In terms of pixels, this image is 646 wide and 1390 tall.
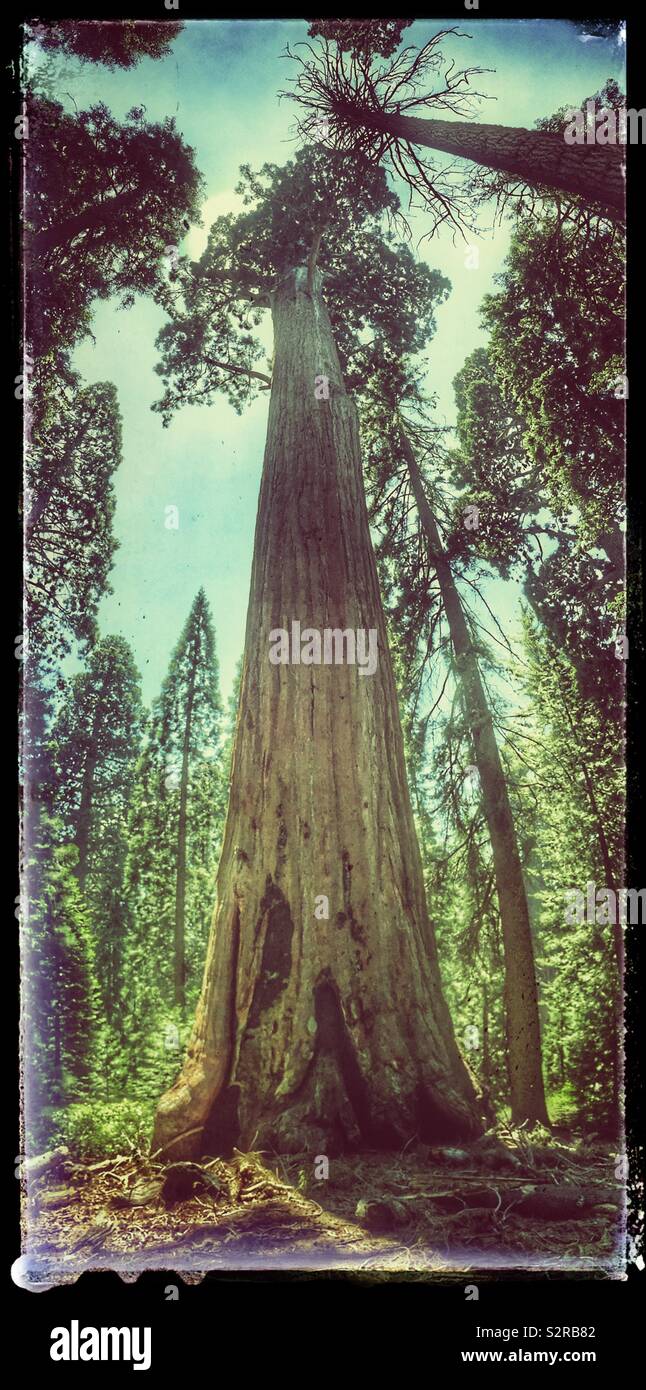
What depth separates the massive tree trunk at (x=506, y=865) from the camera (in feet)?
18.9

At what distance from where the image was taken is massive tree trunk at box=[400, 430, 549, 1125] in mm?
5766

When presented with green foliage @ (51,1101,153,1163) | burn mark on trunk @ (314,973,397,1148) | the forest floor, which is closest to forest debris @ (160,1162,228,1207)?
the forest floor

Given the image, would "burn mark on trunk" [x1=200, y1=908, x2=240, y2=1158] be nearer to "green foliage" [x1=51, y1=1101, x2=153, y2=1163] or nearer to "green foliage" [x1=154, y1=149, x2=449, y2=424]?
"green foliage" [x1=51, y1=1101, x2=153, y2=1163]

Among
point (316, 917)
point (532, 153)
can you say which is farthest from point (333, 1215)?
point (532, 153)

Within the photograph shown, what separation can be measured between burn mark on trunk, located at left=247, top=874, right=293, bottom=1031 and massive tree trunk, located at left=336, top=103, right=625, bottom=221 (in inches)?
185

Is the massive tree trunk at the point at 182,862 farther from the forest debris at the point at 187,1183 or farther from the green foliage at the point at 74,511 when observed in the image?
the forest debris at the point at 187,1183

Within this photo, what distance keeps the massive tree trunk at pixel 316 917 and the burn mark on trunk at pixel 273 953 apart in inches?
0.4

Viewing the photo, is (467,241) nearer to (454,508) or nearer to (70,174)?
(454,508)

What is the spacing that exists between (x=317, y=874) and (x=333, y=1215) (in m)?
1.67

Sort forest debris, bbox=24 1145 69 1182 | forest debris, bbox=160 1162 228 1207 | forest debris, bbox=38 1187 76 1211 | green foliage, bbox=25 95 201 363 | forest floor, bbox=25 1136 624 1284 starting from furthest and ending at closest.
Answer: green foliage, bbox=25 95 201 363 → forest debris, bbox=24 1145 69 1182 → forest debris, bbox=38 1187 76 1211 → forest debris, bbox=160 1162 228 1207 → forest floor, bbox=25 1136 624 1284

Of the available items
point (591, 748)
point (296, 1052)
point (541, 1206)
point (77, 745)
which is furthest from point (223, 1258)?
point (77, 745)

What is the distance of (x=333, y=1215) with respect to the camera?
289 centimetres

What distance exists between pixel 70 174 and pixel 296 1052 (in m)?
6.81
